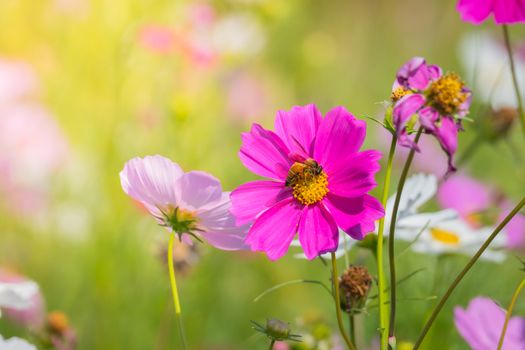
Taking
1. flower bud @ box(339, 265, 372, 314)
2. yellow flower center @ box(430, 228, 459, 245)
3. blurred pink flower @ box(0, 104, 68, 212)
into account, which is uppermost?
blurred pink flower @ box(0, 104, 68, 212)

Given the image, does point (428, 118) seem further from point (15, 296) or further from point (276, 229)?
point (15, 296)

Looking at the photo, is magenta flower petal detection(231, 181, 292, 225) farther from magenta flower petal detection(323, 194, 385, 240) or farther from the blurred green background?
the blurred green background

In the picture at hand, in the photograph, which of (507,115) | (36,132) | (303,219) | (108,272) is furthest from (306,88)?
(303,219)

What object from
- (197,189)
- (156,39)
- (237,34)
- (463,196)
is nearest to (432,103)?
(197,189)

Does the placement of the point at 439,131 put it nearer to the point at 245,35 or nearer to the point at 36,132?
the point at 36,132

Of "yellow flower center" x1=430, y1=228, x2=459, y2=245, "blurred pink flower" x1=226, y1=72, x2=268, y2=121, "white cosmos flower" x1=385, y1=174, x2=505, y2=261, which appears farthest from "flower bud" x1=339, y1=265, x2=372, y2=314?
"blurred pink flower" x1=226, y1=72, x2=268, y2=121

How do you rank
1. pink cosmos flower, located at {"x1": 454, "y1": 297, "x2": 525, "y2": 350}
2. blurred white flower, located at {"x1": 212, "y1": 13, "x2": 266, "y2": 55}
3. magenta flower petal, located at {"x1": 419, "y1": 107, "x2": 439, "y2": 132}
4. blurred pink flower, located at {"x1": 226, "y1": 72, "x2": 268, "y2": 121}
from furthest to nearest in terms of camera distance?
blurred pink flower, located at {"x1": 226, "y1": 72, "x2": 268, "y2": 121} < blurred white flower, located at {"x1": 212, "y1": 13, "x2": 266, "y2": 55} < pink cosmos flower, located at {"x1": 454, "y1": 297, "x2": 525, "y2": 350} < magenta flower petal, located at {"x1": 419, "y1": 107, "x2": 439, "y2": 132}
